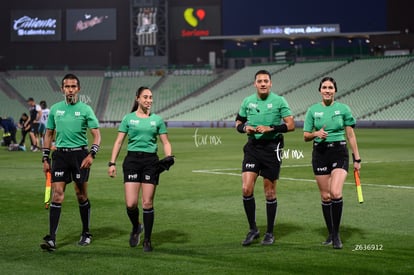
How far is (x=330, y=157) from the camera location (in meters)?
12.7

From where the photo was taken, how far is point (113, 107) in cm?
8812

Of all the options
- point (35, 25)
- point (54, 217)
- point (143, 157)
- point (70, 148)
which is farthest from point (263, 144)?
point (35, 25)

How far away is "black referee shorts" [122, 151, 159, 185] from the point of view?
40.2 feet

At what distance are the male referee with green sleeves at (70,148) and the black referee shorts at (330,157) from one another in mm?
3277

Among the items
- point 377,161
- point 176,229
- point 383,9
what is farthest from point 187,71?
point 176,229

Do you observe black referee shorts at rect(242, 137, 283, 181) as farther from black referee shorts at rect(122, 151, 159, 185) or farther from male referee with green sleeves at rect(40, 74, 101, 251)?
male referee with green sleeves at rect(40, 74, 101, 251)

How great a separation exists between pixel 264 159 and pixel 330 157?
96 centimetres

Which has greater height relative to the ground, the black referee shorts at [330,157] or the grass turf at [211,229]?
the black referee shorts at [330,157]

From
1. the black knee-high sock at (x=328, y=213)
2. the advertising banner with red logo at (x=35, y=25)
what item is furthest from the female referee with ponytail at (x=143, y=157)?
the advertising banner with red logo at (x=35, y=25)

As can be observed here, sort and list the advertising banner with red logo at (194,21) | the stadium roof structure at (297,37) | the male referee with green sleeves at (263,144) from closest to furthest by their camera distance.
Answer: the male referee with green sleeves at (263,144)
the stadium roof structure at (297,37)
the advertising banner with red logo at (194,21)

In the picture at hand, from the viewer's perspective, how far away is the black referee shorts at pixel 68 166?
41.3 ft

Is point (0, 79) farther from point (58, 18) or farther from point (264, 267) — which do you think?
point (264, 267)

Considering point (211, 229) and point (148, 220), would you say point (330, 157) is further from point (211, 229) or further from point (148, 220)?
point (148, 220)

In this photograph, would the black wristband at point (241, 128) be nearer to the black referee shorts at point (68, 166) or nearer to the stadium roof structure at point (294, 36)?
the black referee shorts at point (68, 166)
